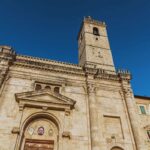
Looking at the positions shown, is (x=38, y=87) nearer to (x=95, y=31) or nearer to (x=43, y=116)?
(x=43, y=116)

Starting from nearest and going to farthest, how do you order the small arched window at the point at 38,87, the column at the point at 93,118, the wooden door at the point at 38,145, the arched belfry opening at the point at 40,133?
the wooden door at the point at 38,145
the arched belfry opening at the point at 40,133
the column at the point at 93,118
the small arched window at the point at 38,87

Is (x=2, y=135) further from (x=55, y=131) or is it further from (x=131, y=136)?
(x=131, y=136)

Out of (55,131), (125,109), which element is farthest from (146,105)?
(55,131)

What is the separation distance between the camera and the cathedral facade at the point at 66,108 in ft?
52.1

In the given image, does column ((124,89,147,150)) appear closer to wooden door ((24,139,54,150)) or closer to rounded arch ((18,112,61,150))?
rounded arch ((18,112,61,150))

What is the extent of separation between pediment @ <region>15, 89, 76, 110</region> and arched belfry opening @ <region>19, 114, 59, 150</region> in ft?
3.73

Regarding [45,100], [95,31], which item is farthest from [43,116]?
[95,31]

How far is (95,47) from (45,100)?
13.3 m

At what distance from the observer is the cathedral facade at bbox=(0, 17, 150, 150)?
52.1 feet

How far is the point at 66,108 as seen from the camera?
17.5m

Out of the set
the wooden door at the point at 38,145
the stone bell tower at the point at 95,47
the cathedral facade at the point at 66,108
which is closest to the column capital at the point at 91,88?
the cathedral facade at the point at 66,108

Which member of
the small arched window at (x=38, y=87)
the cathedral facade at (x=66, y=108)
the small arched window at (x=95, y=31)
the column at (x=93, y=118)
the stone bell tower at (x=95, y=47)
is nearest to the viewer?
the cathedral facade at (x=66, y=108)

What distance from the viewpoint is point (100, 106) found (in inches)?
754

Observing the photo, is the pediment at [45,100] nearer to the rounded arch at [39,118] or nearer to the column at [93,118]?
the rounded arch at [39,118]
